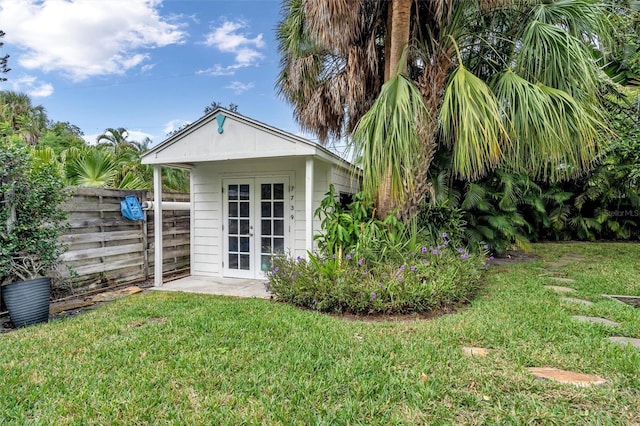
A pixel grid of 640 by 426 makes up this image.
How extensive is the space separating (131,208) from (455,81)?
18.0 feet

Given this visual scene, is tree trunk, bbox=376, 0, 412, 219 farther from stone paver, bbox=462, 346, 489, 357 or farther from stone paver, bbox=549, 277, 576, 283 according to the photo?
stone paver, bbox=549, 277, 576, 283

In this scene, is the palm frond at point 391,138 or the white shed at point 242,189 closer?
the palm frond at point 391,138

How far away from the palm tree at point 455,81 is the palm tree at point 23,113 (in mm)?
19902

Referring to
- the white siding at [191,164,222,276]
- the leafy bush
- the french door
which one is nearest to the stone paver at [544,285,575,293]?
the leafy bush

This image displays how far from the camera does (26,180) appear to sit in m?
3.95

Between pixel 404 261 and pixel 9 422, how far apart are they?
157 inches

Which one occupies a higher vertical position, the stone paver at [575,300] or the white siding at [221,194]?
the white siding at [221,194]

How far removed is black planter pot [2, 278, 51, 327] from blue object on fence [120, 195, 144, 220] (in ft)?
6.67

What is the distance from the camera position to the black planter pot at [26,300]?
3748mm

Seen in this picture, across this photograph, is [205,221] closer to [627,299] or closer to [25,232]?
[25,232]

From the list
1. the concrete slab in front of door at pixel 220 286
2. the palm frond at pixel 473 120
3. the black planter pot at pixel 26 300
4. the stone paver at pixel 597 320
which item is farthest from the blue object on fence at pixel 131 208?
the stone paver at pixel 597 320

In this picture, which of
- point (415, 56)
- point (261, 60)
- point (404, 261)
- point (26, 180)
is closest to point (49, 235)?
point (26, 180)

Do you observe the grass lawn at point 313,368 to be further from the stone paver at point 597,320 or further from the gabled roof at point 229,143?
the gabled roof at point 229,143

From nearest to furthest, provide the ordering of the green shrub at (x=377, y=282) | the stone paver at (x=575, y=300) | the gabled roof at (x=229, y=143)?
the green shrub at (x=377, y=282)
the stone paver at (x=575, y=300)
the gabled roof at (x=229, y=143)
